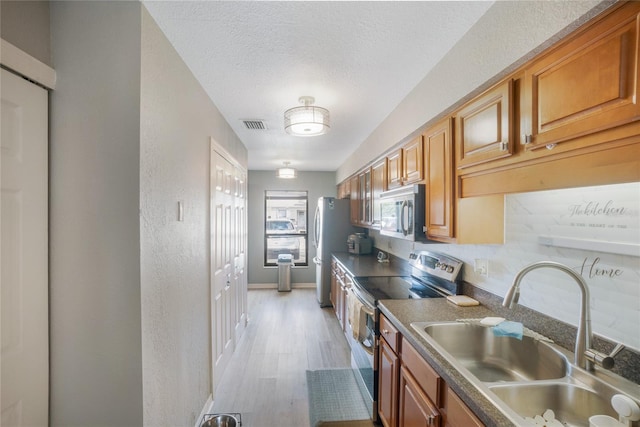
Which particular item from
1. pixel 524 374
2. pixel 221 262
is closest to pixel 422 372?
pixel 524 374

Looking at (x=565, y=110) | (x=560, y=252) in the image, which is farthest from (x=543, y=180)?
(x=560, y=252)

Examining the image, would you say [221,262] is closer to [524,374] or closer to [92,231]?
[92,231]

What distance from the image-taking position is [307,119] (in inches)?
90.2

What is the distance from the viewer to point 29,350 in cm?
117

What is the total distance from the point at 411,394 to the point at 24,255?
1.87 meters

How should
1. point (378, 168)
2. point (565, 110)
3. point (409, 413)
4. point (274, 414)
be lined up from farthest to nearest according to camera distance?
point (378, 168) < point (274, 414) < point (409, 413) < point (565, 110)

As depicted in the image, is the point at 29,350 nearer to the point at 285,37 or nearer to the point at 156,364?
the point at 156,364

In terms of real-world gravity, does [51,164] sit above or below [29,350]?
above

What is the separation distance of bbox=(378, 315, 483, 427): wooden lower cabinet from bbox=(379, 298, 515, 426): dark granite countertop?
5 cm

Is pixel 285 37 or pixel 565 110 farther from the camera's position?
pixel 285 37

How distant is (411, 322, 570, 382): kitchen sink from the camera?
1331mm

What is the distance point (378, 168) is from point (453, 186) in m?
1.57

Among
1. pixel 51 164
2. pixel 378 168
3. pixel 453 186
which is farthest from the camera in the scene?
pixel 378 168

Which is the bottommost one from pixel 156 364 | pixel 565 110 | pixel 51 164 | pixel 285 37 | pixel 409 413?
pixel 409 413
